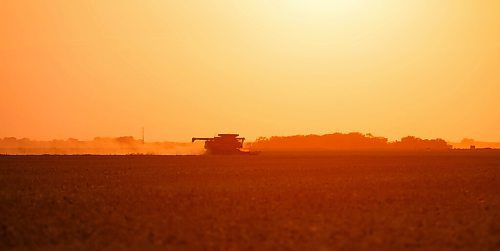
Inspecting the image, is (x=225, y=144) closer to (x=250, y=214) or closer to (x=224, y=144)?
(x=224, y=144)

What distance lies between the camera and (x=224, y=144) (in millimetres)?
104750

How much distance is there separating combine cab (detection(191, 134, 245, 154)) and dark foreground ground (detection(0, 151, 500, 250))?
6230cm

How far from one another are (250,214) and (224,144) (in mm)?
80691

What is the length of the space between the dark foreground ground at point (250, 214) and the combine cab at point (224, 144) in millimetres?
62295

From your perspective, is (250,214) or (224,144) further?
(224,144)

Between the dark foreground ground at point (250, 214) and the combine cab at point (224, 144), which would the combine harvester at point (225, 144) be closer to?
the combine cab at point (224, 144)

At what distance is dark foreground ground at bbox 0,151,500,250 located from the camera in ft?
61.0

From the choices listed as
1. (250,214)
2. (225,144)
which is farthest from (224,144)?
(250,214)

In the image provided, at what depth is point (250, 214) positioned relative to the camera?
24141 mm

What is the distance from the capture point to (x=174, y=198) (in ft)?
99.7

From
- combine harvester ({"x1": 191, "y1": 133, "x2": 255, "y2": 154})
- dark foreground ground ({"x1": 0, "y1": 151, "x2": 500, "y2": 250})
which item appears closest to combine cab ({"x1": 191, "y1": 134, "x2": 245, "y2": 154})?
combine harvester ({"x1": 191, "y1": 133, "x2": 255, "y2": 154})

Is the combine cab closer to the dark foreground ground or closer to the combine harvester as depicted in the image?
the combine harvester

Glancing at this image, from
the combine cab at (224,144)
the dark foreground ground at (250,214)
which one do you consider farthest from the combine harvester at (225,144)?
the dark foreground ground at (250,214)

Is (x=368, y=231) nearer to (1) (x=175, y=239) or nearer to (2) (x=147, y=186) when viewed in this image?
(1) (x=175, y=239)
